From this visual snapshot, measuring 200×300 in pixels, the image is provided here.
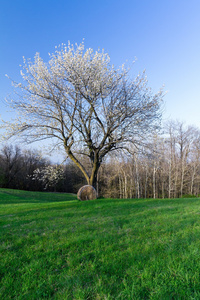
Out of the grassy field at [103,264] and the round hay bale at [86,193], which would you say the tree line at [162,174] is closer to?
the round hay bale at [86,193]

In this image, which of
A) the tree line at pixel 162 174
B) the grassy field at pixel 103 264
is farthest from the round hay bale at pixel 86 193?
the tree line at pixel 162 174

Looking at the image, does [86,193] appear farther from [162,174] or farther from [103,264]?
[162,174]

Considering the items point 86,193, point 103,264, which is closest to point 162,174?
point 86,193

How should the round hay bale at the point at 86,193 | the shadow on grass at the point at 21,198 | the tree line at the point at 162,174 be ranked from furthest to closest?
the tree line at the point at 162,174
the shadow on grass at the point at 21,198
the round hay bale at the point at 86,193

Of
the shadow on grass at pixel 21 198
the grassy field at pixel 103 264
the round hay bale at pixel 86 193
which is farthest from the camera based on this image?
the shadow on grass at pixel 21 198

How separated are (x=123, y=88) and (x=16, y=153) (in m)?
42.5

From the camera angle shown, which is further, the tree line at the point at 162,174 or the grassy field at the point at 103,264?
the tree line at the point at 162,174

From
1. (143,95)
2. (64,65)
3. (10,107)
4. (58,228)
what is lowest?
(58,228)

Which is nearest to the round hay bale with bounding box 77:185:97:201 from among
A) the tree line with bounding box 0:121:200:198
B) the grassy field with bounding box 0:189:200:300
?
the grassy field with bounding box 0:189:200:300

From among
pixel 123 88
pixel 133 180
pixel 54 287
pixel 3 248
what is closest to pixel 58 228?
pixel 3 248

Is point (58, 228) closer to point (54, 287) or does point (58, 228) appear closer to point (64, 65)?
point (54, 287)

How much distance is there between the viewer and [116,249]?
3602 millimetres

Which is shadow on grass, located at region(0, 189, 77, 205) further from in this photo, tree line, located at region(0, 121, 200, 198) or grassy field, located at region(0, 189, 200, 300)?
grassy field, located at region(0, 189, 200, 300)

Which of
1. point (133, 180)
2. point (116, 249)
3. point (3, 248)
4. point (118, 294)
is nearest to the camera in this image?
point (118, 294)
